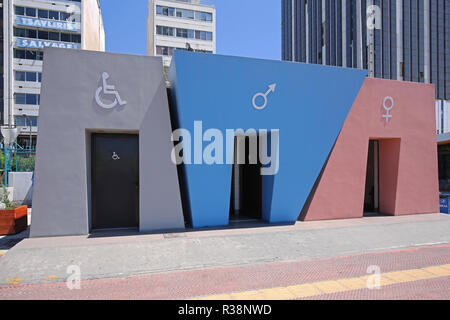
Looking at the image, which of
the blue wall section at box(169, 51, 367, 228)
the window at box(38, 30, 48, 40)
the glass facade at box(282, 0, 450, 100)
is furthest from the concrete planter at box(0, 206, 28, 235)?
the glass facade at box(282, 0, 450, 100)

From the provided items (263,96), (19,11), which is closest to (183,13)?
(19,11)

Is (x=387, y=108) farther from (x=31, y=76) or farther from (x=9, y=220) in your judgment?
(x=31, y=76)

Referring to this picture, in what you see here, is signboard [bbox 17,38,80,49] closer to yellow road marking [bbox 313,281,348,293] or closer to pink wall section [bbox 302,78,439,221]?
pink wall section [bbox 302,78,439,221]

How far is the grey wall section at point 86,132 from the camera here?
796 centimetres

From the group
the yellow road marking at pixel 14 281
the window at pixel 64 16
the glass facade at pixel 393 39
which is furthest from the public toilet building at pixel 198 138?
the glass facade at pixel 393 39

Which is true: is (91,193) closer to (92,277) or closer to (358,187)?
(92,277)

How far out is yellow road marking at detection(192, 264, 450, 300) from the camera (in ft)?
15.8

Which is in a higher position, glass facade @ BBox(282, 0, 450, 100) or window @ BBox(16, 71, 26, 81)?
glass facade @ BBox(282, 0, 450, 100)

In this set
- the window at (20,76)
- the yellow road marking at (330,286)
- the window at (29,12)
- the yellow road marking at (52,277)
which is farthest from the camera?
the window at (29,12)

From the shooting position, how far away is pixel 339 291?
5.03 metres

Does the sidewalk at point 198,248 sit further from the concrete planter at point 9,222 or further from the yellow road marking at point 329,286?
the concrete planter at point 9,222

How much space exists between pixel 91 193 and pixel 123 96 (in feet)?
10.3

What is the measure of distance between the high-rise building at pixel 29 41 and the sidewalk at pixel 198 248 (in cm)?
3612
